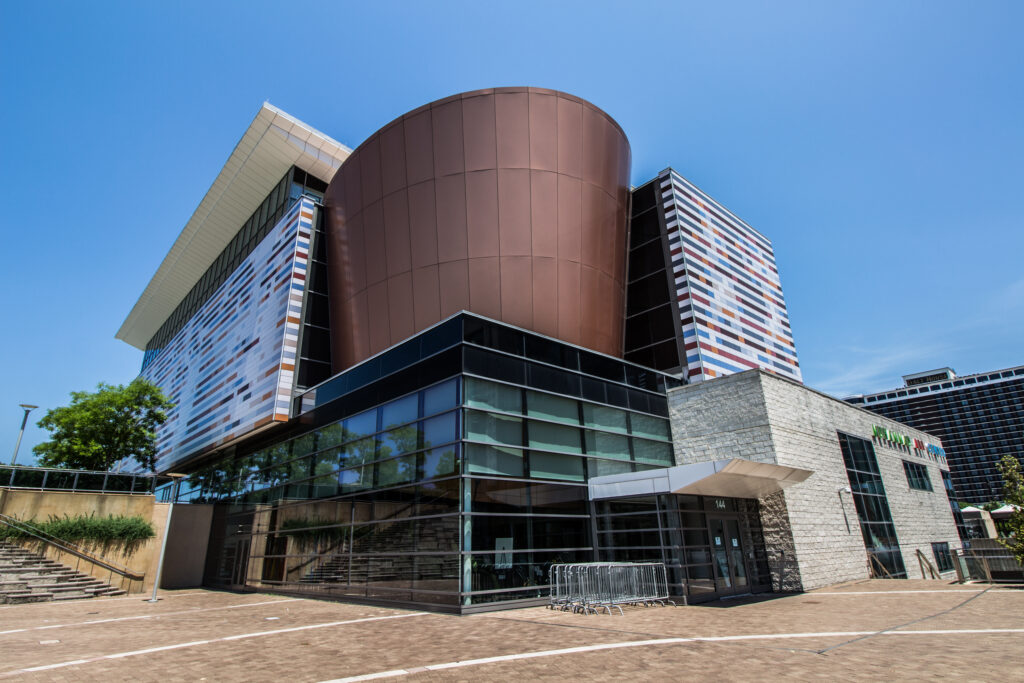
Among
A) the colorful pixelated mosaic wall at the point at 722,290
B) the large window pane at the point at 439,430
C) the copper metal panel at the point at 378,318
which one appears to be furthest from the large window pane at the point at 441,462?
the colorful pixelated mosaic wall at the point at 722,290

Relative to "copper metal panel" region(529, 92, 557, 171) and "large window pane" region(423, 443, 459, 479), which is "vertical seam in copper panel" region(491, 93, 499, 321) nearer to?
"copper metal panel" region(529, 92, 557, 171)

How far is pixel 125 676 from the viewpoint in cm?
737

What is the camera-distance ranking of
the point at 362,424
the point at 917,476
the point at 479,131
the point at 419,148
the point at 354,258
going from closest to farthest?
the point at 362,424, the point at 479,131, the point at 419,148, the point at 354,258, the point at 917,476

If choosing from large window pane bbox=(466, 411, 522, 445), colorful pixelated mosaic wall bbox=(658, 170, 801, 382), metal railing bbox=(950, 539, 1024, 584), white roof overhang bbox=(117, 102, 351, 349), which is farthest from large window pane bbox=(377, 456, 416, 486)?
white roof overhang bbox=(117, 102, 351, 349)

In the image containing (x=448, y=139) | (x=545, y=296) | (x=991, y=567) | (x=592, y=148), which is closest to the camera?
(x=991, y=567)

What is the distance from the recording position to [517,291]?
2019cm

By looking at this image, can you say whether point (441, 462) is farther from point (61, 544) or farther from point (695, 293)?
point (61, 544)

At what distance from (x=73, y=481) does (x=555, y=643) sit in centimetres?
2941

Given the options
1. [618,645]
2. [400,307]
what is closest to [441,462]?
[618,645]

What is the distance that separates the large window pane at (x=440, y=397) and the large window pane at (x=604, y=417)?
534cm

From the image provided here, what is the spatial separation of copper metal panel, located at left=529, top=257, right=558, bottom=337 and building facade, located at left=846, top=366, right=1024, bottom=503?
15829 centimetres

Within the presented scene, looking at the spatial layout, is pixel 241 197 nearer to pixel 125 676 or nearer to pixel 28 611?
pixel 28 611

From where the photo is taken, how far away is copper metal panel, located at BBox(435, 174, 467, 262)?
2064 centimetres

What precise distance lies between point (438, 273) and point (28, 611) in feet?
59.2
